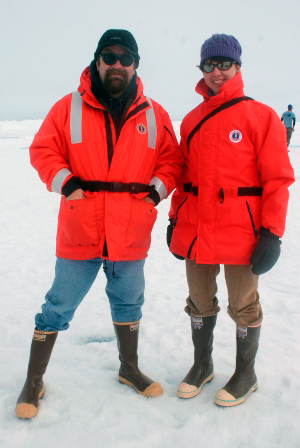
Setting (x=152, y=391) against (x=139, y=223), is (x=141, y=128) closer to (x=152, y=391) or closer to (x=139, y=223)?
(x=139, y=223)

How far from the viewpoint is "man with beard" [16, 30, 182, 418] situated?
7.09 feet

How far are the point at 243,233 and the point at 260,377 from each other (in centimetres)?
104

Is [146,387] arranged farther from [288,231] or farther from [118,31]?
[288,231]

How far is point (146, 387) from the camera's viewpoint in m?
2.37

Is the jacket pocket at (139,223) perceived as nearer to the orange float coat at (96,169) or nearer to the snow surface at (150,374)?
the orange float coat at (96,169)

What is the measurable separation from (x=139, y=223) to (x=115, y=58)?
971mm

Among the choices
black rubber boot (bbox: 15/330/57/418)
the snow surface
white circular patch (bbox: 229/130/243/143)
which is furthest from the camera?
black rubber boot (bbox: 15/330/57/418)

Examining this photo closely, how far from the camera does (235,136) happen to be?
2.11 meters

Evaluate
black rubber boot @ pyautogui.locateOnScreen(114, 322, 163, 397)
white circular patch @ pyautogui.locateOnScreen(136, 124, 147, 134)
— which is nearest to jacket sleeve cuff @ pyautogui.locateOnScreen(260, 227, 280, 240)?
white circular patch @ pyautogui.locateOnScreen(136, 124, 147, 134)

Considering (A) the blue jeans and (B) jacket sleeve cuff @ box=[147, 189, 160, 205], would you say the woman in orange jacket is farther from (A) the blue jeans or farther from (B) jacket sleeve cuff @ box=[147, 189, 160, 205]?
(A) the blue jeans

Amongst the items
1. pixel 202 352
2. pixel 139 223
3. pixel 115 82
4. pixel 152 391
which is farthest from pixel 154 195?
pixel 152 391

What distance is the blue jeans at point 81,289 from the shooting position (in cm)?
224

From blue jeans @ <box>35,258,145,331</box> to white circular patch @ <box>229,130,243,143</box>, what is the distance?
93cm

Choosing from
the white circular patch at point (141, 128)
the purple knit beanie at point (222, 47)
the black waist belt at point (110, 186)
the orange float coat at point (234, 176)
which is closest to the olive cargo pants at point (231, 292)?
the orange float coat at point (234, 176)
